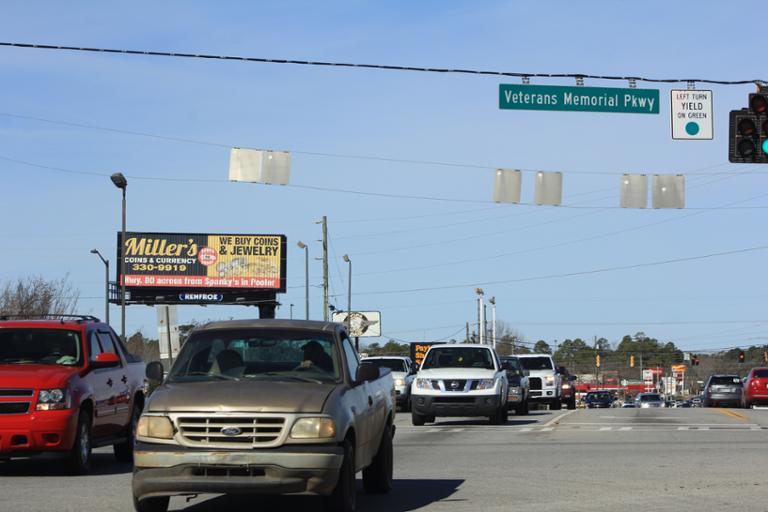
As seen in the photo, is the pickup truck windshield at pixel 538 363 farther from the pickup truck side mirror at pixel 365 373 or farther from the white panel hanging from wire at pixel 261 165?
the pickup truck side mirror at pixel 365 373

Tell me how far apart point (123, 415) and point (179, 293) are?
6985 cm

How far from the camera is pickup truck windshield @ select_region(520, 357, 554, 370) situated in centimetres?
4434

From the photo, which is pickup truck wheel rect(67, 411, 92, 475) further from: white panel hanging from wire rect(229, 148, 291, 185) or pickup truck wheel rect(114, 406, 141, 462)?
white panel hanging from wire rect(229, 148, 291, 185)

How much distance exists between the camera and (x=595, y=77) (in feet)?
85.3

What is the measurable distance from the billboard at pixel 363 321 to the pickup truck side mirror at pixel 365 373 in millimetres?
73371

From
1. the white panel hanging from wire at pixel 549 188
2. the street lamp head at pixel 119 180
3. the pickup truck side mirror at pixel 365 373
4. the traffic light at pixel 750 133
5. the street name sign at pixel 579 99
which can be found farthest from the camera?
the street lamp head at pixel 119 180

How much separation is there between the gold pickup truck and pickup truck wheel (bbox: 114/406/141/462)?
21.5 feet

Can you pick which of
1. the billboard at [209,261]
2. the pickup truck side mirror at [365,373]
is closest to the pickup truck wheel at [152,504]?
the pickup truck side mirror at [365,373]

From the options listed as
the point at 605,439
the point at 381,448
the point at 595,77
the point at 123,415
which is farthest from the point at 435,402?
the point at 381,448

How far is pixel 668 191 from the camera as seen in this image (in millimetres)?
30875

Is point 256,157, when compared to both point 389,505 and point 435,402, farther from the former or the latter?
point 389,505

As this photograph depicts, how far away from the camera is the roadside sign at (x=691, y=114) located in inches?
1035

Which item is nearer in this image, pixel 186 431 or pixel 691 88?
pixel 186 431

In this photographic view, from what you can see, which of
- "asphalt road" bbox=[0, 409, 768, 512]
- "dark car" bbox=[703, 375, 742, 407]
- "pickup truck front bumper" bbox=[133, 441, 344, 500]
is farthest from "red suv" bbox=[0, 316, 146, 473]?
"dark car" bbox=[703, 375, 742, 407]
